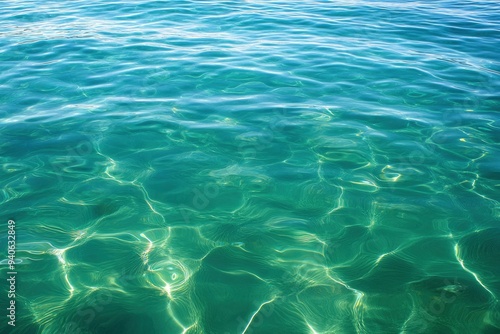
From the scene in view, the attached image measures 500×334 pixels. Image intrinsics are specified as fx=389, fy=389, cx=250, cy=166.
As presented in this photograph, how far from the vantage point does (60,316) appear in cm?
332

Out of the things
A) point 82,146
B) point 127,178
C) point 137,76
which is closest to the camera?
point 127,178

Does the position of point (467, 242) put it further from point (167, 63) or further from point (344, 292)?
point (167, 63)

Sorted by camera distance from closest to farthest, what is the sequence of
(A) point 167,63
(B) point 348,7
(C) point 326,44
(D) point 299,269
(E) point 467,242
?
(D) point 299,269 < (E) point 467,242 < (A) point 167,63 < (C) point 326,44 < (B) point 348,7

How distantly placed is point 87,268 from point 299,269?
81.7 inches

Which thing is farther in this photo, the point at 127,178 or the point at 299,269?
the point at 127,178

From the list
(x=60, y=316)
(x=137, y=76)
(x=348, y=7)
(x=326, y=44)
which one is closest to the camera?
(x=60, y=316)

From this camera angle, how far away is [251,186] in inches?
196

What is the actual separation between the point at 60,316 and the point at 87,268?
1.83 feet

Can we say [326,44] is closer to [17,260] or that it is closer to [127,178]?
[127,178]

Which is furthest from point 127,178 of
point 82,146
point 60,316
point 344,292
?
point 344,292

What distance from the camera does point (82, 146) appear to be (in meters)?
5.71

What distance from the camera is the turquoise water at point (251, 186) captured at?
3.48m

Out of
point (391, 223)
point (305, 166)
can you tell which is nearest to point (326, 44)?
point (305, 166)

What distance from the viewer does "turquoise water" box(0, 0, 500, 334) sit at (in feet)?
11.4
